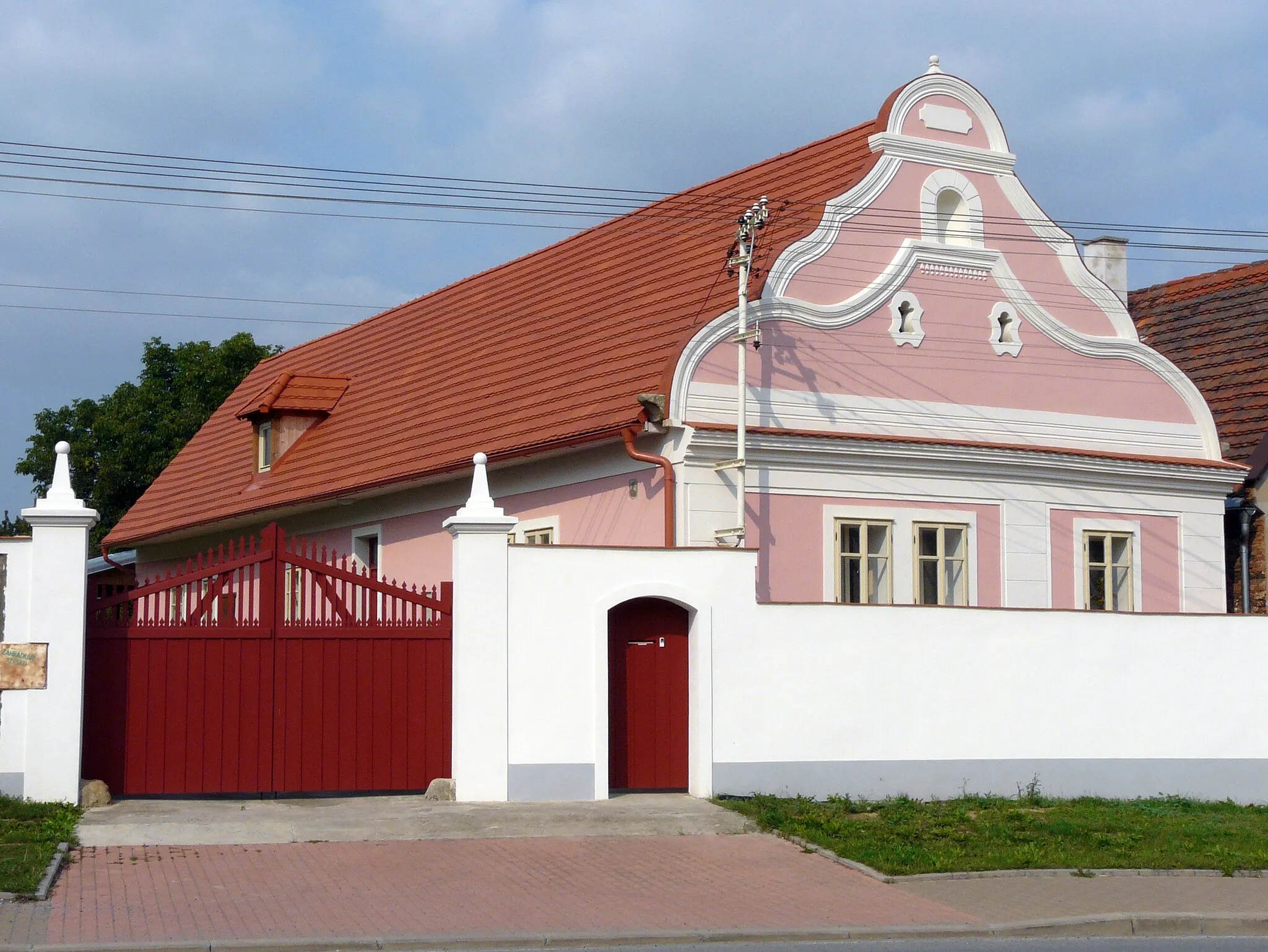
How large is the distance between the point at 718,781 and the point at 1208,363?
542 inches

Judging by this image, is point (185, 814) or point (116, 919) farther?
point (185, 814)

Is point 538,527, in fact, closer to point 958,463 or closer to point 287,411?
point 958,463

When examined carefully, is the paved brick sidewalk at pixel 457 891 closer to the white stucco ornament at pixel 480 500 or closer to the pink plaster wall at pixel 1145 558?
the white stucco ornament at pixel 480 500

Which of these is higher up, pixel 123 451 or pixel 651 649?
pixel 123 451

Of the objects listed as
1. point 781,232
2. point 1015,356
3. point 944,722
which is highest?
point 781,232

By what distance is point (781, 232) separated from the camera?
19703 millimetres

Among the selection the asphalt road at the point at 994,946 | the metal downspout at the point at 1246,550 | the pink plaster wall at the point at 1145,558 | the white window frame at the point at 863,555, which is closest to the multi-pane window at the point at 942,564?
the white window frame at the point at 863,555

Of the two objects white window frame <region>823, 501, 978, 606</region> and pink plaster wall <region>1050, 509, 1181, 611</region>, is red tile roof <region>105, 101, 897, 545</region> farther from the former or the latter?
pink plaster wall <region>1050, 509, 1181, 611</region>

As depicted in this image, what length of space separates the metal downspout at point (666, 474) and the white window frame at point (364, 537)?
680 centimetres

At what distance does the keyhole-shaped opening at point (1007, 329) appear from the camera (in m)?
20.4

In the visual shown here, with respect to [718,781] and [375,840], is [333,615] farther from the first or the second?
[718,781]

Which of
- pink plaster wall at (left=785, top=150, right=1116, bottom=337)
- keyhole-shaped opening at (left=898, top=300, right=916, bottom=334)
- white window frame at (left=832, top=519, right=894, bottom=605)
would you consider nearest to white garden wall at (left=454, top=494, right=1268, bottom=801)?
white window frame at (left=832, top=519, right=894, bottom=605)

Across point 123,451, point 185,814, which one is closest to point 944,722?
point 185,814

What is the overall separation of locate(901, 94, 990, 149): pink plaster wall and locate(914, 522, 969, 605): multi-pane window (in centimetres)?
500
